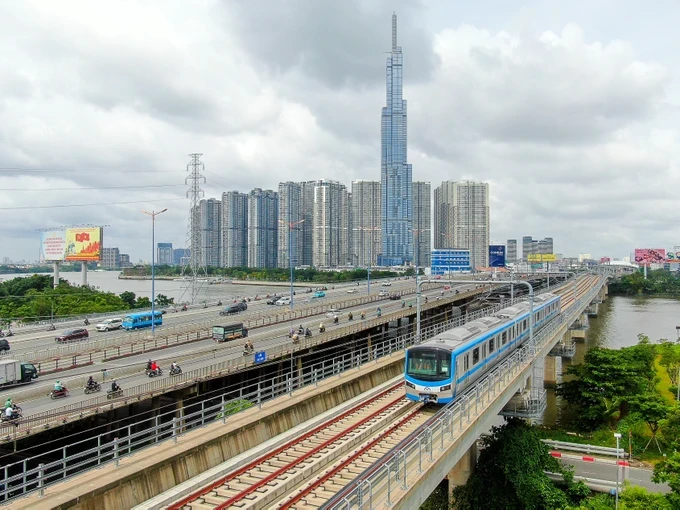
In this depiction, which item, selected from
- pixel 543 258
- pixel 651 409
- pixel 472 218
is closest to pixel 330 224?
pixel 472 218

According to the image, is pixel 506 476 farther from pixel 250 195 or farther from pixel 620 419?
pixel 250 195

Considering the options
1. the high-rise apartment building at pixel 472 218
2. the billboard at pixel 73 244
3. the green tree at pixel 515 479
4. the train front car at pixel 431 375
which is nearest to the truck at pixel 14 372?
the train front car at pixel 431 375

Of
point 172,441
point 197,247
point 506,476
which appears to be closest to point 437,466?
point 172,441

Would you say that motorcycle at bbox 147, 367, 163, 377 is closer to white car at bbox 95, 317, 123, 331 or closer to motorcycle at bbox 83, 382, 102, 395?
motorcycle at bbox 83, 382, 102, 395

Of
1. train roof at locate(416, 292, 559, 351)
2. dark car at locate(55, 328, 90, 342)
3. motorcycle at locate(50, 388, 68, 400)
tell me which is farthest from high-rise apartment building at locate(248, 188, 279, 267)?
motorcycle at locate(50, 388, 68, 400)

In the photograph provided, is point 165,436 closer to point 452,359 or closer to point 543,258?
point 452,359

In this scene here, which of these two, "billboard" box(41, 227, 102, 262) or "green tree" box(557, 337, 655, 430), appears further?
"billboard" box(41, 227, 102, 262)
